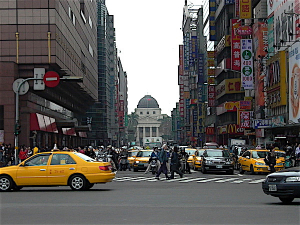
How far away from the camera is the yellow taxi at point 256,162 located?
33.4 m

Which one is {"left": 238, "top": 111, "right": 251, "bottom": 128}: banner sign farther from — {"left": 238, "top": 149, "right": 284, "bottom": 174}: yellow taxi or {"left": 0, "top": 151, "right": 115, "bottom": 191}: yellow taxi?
{"left": 0, "top": 151, "right": 115, "bottom": 191}: yellow taxi

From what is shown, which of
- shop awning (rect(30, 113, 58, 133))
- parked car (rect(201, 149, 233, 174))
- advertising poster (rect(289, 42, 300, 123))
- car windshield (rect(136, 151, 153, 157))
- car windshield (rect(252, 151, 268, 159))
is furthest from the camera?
shop awning (rect(30, 113, 58, 133))

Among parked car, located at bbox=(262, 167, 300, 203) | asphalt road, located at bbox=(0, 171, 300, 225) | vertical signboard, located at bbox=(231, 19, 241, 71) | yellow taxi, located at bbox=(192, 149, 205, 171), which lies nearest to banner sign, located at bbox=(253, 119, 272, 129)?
vertical signboard, located at bbox=(231, 19, 241, 71)

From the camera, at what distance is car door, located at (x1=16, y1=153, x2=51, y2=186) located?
21359mm

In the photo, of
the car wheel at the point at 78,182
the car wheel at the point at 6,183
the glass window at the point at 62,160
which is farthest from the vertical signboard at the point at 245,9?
the car wheel at the point at 6,183

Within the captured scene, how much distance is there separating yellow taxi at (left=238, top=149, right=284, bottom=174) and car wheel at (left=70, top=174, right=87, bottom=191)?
14.5 metres

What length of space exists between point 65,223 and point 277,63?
45.9 meters

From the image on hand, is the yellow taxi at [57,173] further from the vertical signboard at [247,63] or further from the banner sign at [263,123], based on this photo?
the vertical signboard at [247,63]

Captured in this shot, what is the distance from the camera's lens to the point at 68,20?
64312 millimetres

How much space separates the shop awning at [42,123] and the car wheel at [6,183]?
36.5 meters

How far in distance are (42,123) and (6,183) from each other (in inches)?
1551

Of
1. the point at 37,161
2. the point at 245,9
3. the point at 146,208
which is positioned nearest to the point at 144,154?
the point at 37,161

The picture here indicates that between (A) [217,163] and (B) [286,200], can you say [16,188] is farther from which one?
(A) [217,163]

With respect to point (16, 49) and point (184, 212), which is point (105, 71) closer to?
point (16, 49)
